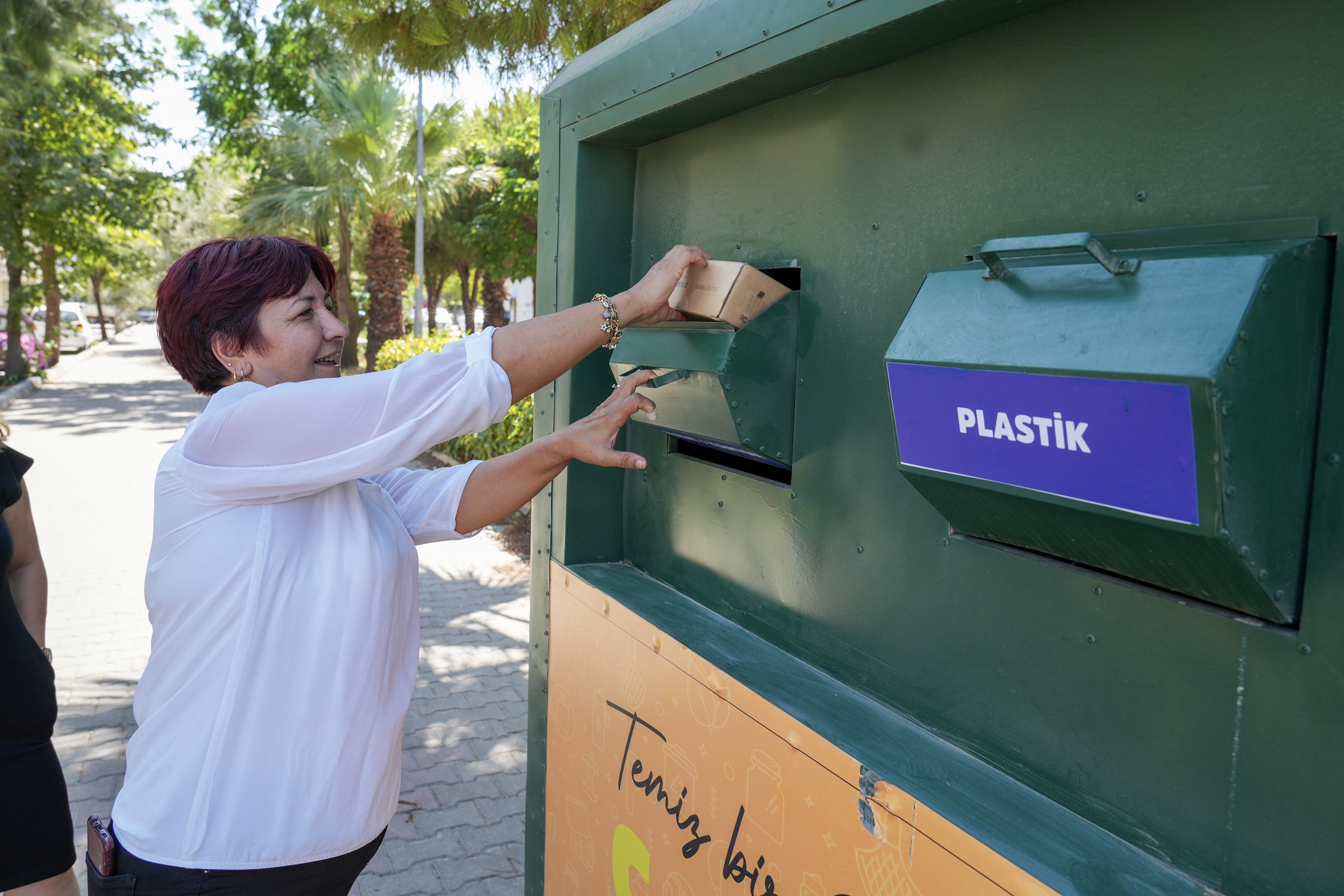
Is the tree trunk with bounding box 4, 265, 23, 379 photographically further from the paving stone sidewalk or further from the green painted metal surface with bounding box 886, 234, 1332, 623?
the green painted metal surface with bounding box 886, 234, 1332, 623

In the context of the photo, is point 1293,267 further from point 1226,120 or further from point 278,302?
point 278,302

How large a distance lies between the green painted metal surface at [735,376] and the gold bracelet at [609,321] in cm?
17

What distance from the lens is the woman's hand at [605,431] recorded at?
5.80ft

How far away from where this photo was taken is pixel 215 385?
1.79 metres

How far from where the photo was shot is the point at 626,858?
2107 millimetres

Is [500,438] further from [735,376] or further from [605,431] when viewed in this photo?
[735,376]

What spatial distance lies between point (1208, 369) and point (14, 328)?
21346 millimetres

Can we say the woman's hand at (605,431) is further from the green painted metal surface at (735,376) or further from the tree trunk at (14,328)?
the tree trunk at (14,328)

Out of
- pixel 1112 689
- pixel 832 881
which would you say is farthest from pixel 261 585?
pixel 1112 689

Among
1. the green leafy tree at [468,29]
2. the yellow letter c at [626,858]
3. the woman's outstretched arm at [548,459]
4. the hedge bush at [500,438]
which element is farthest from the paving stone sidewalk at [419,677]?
the green leafy tree at [468,29]

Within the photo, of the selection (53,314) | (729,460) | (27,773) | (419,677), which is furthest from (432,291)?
(729,460)

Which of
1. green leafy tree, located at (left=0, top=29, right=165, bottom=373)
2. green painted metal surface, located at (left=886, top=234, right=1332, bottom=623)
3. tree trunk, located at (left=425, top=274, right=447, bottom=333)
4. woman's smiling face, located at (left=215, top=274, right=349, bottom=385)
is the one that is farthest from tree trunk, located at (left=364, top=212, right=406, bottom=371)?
green painted metal surface, located at (left=886, top=234, right=1332, bottom=623)

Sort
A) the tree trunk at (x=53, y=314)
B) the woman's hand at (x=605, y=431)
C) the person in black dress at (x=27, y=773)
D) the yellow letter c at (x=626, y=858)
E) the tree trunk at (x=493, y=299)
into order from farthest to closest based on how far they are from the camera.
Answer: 1. the tree trunk at (x=493, y=299)
2. the tree trunk at (x=53, y=314)
3. the person in black dress at (x=27, y=773)
4. the yellow letter c at (x=626, y=858)
5. the woman's hand at (x=605, y=431)

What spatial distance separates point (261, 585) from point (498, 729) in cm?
319
